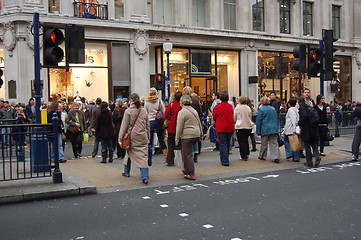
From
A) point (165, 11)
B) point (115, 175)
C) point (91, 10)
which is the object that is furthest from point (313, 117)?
point (165, 11)

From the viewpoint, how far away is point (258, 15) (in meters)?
30.3

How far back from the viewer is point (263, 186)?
8.59m

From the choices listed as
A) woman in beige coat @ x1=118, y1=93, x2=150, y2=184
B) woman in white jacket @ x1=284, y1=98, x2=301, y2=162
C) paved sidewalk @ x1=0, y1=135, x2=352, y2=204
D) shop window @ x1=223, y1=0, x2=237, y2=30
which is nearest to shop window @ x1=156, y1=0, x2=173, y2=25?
shop window @ x1=223, y1=0, x2=237, y2=30

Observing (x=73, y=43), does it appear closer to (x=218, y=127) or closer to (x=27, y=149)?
(x=27, y=149)

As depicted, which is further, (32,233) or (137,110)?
(137,110)

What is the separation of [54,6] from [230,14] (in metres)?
12.6

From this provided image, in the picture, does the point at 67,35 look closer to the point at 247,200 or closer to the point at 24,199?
the point at 24,199

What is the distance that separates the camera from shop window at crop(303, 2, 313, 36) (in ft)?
108

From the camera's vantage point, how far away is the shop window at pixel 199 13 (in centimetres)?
2736

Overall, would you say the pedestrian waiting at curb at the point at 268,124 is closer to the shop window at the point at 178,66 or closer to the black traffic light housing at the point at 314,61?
the black traffic light housing at the point at 314,61

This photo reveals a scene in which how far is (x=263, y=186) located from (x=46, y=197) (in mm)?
4418

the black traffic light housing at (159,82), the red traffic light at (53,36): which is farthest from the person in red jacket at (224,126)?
the black traffic light housing at (159,82)

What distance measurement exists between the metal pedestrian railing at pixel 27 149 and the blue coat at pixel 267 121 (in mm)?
5846

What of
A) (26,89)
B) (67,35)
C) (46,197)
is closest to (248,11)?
(26,89)
